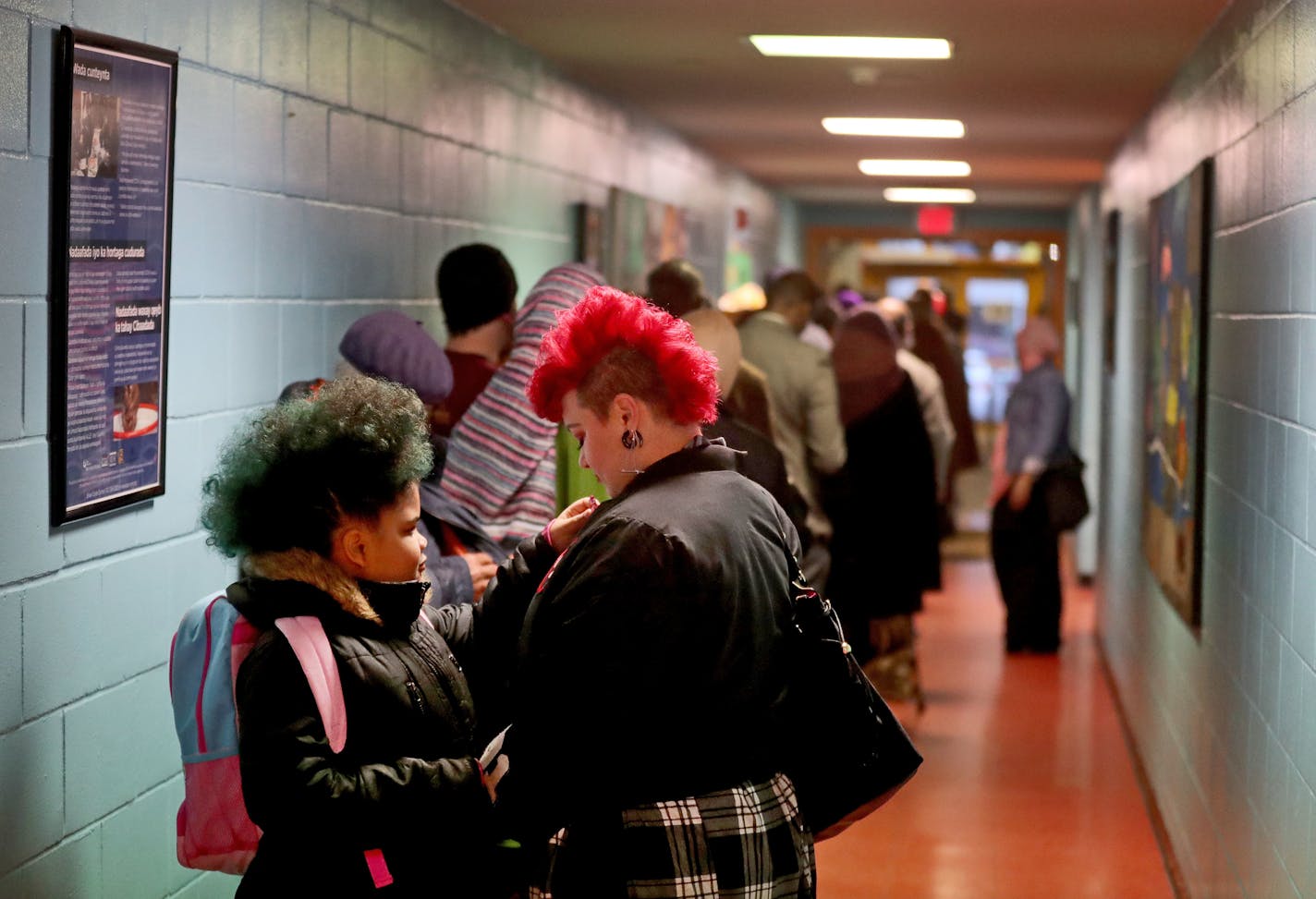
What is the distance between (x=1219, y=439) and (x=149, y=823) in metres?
2.53

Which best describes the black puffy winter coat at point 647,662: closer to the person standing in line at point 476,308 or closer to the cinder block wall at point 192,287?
the cinder block wall at point 192,287

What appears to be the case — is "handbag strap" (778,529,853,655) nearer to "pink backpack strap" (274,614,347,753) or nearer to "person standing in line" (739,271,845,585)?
"pink backpack strap" (274,614,347,753)

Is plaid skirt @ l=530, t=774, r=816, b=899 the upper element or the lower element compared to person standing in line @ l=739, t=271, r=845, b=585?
lower

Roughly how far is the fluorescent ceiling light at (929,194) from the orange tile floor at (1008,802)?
4.76m

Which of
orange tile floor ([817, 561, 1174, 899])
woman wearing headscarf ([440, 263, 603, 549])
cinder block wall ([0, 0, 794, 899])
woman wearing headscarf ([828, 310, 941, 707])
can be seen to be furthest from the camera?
woman wearing headscarf ([828, 310, 941, 707])

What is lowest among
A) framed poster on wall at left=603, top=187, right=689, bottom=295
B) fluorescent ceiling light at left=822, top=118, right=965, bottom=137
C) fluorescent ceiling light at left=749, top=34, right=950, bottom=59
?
framed poster on wall at left=603, top=187, right=689, bottom=295

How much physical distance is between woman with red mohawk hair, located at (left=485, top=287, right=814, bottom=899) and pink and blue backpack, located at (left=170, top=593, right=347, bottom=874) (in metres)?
0.38

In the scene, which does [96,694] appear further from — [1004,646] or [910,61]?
[1004,646]

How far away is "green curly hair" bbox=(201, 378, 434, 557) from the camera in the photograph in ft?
6.89

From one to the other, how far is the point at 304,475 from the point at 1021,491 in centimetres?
623

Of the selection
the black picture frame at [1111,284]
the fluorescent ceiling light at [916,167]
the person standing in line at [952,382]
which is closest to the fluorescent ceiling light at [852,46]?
the black picture frame at [1111,284]

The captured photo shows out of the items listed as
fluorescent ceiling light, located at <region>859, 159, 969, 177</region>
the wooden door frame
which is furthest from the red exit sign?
fluorescent ceiling light, located at <region>859, 159, 969, 177</region>

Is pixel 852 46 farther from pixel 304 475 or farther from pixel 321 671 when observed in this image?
pixel 321 671

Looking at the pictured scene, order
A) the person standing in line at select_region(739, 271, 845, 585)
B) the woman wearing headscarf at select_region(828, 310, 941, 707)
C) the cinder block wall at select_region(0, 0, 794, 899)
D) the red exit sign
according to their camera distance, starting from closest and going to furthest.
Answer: the cinder block wall at select_region(0, 0, 794, 899) < the person standing in line at select_region(739, 271, 845, 585) < the woman wearing headscarf at select_region(828, 310, 941, 707) < the red exit sign
